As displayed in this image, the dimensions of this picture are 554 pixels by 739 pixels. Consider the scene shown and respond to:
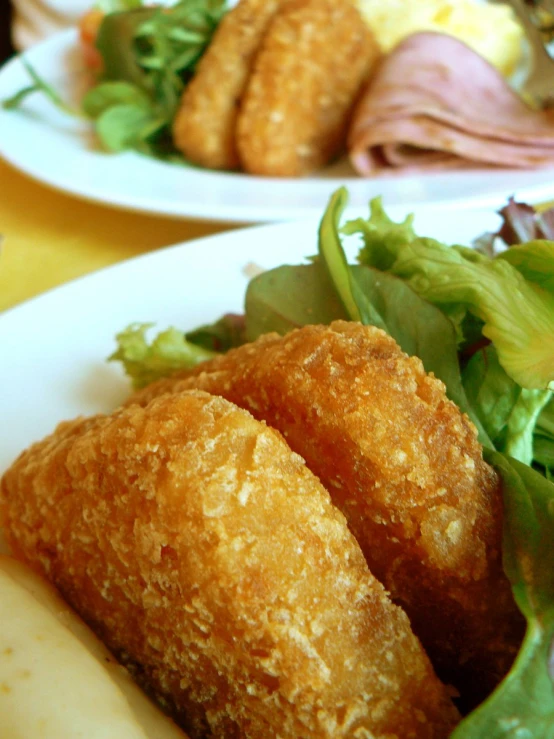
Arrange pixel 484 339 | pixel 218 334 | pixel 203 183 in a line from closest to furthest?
1. pixel 484 339
2. pixel 218 334
3. pixel 203 183

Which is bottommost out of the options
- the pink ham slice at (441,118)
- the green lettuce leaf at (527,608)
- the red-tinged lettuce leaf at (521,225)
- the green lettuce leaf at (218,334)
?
the pink ham slice at (441,118)

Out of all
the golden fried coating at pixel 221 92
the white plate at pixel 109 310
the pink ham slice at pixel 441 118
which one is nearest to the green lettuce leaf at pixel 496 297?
the white plate at pixel 109 310

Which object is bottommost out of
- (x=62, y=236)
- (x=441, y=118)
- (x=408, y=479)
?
(x=441, y=118)

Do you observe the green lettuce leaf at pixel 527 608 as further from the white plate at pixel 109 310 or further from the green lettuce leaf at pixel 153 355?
the white plate at pixel 109 310

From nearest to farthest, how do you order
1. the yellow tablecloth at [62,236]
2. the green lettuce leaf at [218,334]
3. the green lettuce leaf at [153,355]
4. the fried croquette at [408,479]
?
1. the fried croquette at [408,479]
2. the green lettuce leaf at [153,355]
3. the green lettuce leaf at [218,334]
4. the yellow tablecloth at [62,236]

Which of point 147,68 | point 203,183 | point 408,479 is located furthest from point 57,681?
point 147,68

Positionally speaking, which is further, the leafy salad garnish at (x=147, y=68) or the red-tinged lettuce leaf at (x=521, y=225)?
the leafy salad garnish at (x=147, y=68)

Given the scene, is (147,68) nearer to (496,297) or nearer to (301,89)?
(301,89)

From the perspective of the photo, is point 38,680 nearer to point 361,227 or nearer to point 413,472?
point 413,472
